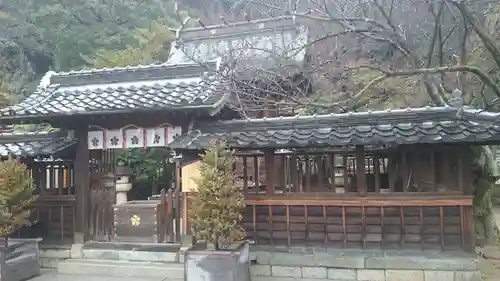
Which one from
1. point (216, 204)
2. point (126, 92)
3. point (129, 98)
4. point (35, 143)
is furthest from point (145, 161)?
point (216, 204)

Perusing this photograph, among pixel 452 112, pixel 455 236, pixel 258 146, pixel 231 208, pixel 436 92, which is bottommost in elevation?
pixel 455 236

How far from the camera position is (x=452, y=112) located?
327 inches

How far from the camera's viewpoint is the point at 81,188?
1062 cm

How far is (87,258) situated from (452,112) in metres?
8.48

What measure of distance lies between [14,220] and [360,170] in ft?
23.3

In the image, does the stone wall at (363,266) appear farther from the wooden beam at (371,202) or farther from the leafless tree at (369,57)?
the leafless tree at (369,57)

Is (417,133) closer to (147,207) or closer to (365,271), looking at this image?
(365,271)

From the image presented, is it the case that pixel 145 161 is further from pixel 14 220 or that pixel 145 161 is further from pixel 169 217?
pixel 14 220

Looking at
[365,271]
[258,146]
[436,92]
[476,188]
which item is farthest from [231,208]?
[436,92]

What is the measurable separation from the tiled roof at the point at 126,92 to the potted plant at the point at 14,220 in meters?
1.46

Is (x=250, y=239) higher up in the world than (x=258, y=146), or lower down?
lower down

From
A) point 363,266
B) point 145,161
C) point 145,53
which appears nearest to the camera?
point 363,266

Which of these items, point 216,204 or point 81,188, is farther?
point 81,188

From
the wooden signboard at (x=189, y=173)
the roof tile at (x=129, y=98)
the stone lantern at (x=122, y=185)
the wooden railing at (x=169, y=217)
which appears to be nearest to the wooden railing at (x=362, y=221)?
the wooden signboard at (x=189, y=173)
